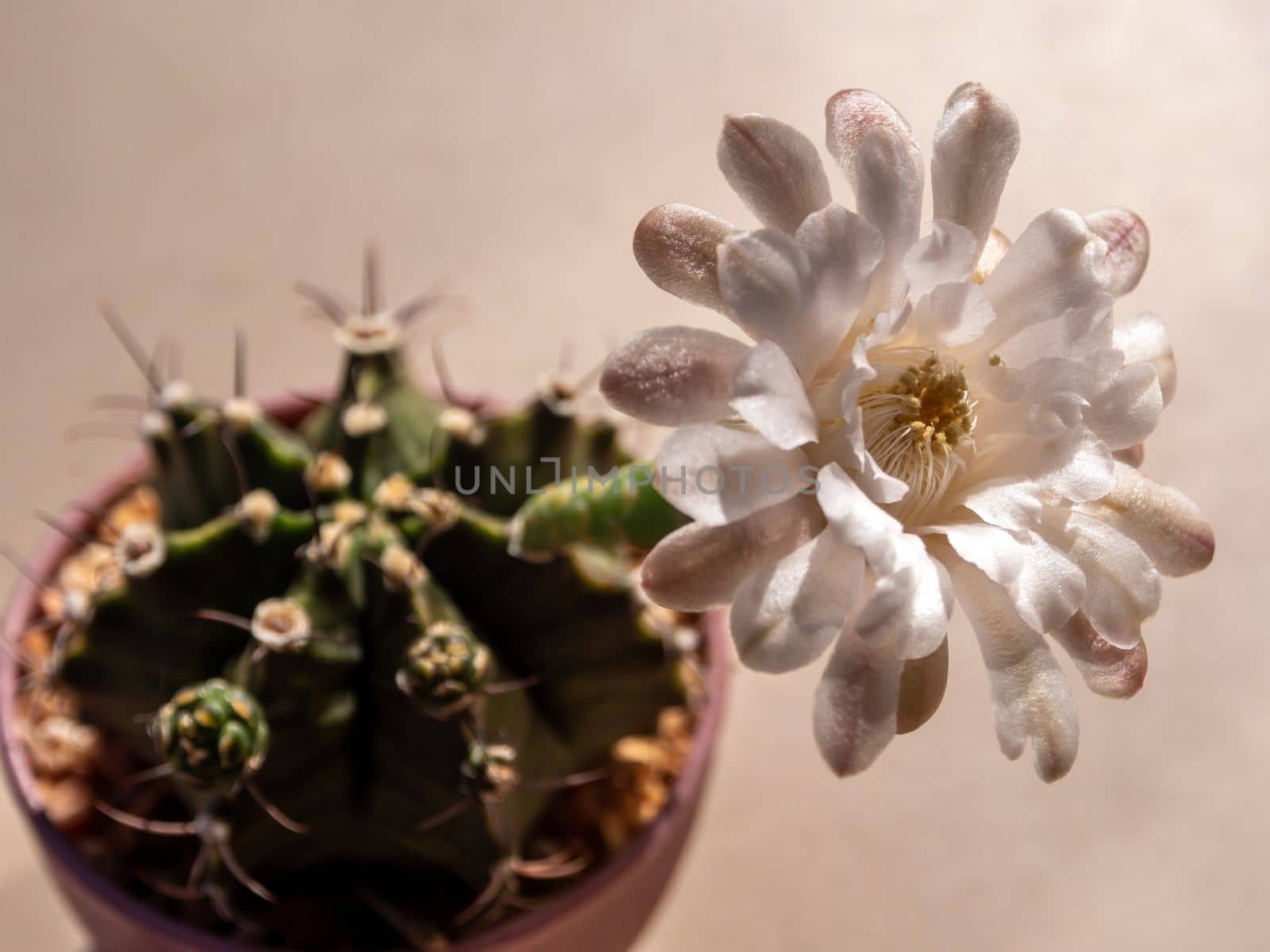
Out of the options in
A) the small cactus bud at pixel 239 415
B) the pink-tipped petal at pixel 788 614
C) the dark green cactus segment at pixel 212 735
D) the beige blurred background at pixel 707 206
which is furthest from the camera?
the beige blurred background at pixel 707 206

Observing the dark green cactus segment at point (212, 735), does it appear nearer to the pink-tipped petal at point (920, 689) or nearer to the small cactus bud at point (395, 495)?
the small cactus bud at point (395, 495)

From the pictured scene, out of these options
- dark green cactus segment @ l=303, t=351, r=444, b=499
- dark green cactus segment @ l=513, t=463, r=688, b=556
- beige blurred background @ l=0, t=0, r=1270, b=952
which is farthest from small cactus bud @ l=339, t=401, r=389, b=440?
beige blurred background @ l=0, t=0, r=1270, b=952

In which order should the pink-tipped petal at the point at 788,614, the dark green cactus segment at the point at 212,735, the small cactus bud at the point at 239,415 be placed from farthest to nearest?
the small cactus bud at the point at 239,415, the dark green cactus segment at the point at 212,735, the pink-tipped petal at the point at 788,614

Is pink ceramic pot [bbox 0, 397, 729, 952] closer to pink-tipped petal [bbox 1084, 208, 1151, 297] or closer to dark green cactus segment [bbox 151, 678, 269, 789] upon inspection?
dark green cactus segment [bbox 151, 678, 269, 789]

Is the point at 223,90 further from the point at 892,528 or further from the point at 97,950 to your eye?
the point at 892,528

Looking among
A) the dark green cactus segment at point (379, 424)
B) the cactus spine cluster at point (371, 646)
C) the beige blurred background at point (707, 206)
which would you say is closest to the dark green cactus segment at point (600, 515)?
the cactus spine cluster at point (371, 646)

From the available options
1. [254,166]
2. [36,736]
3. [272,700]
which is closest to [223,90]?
[254,166]

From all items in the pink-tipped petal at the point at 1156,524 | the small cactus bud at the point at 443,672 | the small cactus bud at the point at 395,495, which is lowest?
the small cactus bud at the point at 443,672
